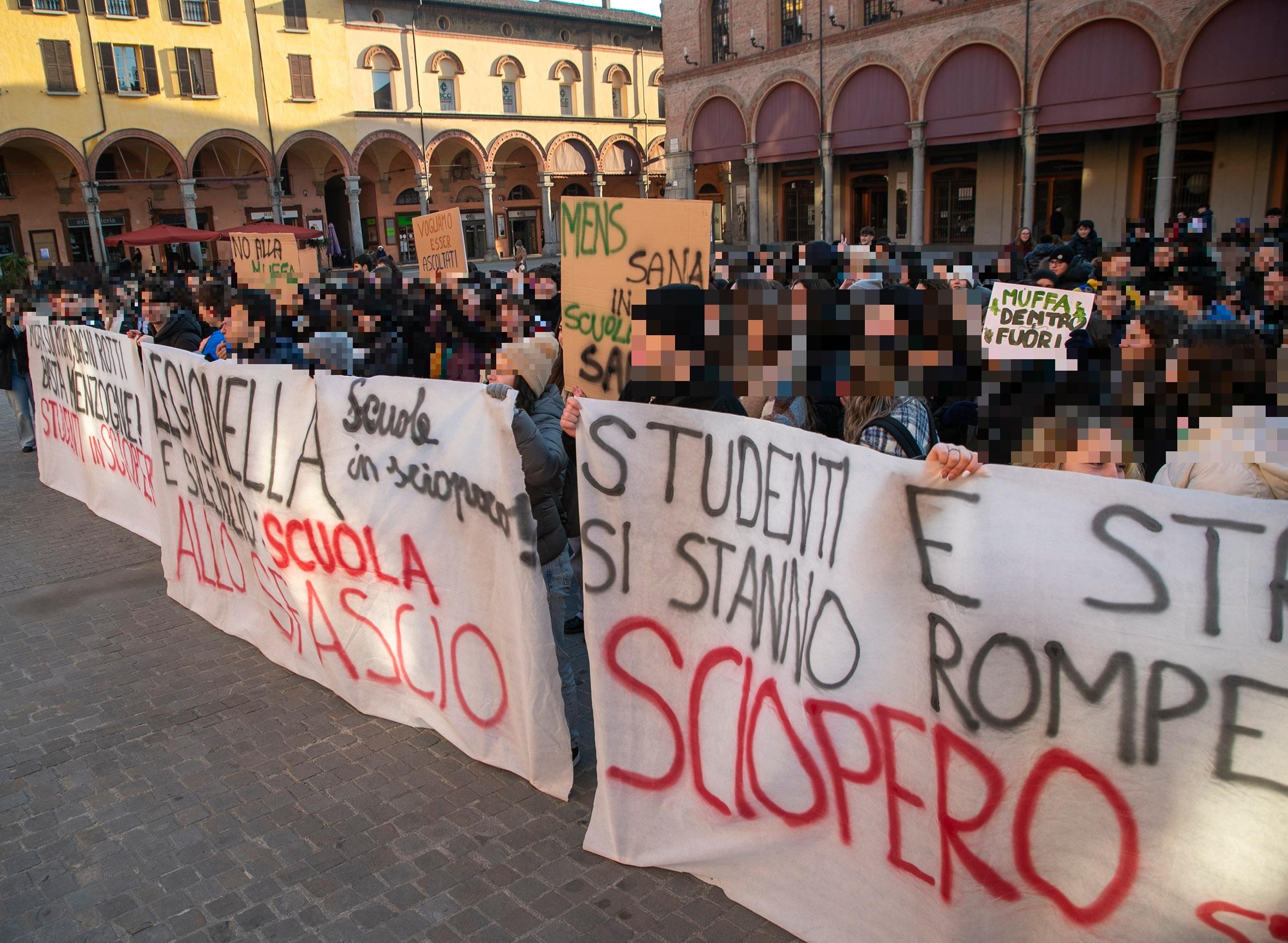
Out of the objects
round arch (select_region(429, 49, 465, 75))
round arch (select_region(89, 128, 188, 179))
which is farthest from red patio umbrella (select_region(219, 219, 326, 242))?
round arch (select_region(429, 49, 465, 75))

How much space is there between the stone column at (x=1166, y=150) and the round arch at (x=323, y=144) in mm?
30096

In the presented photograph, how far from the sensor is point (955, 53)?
83.9 feet

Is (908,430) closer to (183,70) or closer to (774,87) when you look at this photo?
(774,87)

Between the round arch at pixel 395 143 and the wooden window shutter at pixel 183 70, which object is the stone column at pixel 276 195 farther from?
the wooden window shutter at pixel 183 70

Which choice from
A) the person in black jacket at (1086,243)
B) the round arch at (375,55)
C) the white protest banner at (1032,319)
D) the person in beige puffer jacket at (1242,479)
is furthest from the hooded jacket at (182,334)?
the round arch at (375,55)

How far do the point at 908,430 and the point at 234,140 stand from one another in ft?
133

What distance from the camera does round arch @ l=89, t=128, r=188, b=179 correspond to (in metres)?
33.0

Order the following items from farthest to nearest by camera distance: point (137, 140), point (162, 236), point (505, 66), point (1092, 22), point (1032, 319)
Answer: point (505, 66), point (137, 140), point (162, 236), point (1092, 22), point (1032, 319)

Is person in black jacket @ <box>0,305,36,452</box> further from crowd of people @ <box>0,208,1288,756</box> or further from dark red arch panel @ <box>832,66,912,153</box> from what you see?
dark red arch panel @ <box>832,66,912,153</box>

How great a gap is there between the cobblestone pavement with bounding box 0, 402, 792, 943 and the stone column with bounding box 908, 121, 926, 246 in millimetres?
25831

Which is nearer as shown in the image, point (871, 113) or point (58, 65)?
point (871, 113)

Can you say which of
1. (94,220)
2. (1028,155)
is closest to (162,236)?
(94,220)

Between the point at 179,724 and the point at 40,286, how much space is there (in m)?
25.7

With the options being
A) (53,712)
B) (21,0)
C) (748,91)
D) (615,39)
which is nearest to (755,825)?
(53,712)
